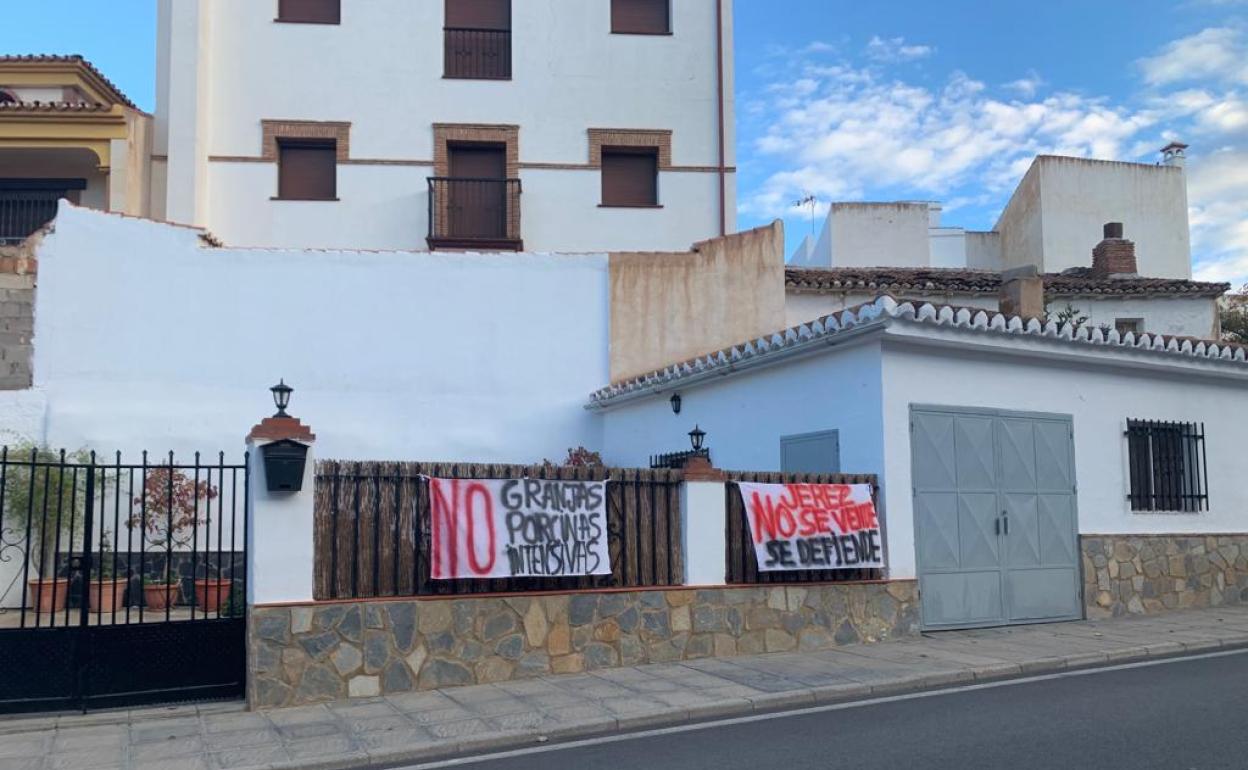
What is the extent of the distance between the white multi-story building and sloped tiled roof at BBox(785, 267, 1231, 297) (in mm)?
2717

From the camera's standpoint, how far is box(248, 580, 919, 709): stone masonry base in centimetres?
854

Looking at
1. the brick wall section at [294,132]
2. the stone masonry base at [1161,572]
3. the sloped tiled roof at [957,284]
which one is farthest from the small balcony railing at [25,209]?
the stone masonry base at [1161,572]

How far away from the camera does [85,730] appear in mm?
7812

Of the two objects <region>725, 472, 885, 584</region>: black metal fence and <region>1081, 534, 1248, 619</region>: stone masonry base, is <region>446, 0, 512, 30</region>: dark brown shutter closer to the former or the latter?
<region>725, 472, 885, 584</region>: black metal fence

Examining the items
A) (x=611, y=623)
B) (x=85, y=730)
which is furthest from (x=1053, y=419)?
(x=85, y=730)

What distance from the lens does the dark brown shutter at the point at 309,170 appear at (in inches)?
830

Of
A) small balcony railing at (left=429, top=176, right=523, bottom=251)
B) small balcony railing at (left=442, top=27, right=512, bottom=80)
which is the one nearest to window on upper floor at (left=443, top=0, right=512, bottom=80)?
small balcony railing at (left=442, top=27, right=512, bottom=80)

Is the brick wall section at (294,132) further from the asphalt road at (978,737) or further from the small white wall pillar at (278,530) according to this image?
the asphalt road at (978,737)

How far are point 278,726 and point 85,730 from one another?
1.39 metres

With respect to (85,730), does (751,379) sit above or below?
above

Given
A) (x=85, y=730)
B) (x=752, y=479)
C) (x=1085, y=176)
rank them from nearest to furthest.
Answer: (x=85, y=730) < (x=752, y=479) < (x=1085, y=176)

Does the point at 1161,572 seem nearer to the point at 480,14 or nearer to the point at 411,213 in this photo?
the point at 411,213

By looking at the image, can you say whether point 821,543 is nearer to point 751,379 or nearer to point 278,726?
point 751,379

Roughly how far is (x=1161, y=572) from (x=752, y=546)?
239 inches
